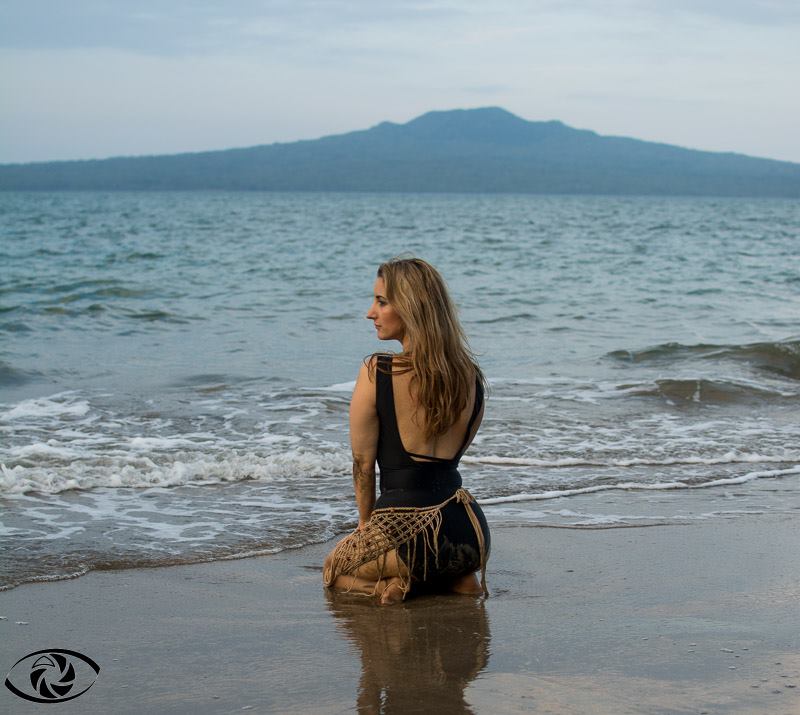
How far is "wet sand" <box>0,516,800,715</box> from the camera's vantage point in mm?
2928

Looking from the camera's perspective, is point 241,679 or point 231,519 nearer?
point 241,679

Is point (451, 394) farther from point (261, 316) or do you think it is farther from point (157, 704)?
point (261, 316)

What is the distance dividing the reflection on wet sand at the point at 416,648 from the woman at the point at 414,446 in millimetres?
121

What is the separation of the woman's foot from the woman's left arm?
0.26m

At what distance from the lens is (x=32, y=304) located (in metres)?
15.7

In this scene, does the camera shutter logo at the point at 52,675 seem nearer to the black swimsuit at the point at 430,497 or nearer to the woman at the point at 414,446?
the woman at the point at 414,446

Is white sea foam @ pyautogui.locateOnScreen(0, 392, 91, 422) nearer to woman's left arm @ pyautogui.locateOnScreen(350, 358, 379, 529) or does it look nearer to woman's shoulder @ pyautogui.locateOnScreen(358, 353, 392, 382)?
woman's left arm @ pyautogui.locateOnScreen(350, 358, 379, 529)

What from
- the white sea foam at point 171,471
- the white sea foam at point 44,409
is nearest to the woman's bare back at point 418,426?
the white sea foam at point 171,471

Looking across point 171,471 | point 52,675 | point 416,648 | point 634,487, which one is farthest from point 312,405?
point 52,675

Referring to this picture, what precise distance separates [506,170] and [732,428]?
19570 cm

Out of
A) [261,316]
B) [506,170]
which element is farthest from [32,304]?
[506,170]

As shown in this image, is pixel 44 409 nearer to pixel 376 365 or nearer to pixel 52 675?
pixel 376 365

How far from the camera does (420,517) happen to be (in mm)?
3859

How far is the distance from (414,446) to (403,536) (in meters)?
0.34
